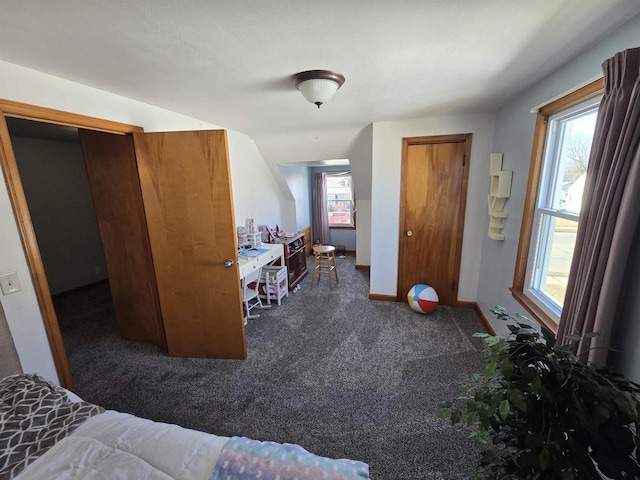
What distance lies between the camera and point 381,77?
1.81 meters

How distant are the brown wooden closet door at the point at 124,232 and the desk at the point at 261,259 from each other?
802 mm

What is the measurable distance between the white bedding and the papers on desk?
210cm

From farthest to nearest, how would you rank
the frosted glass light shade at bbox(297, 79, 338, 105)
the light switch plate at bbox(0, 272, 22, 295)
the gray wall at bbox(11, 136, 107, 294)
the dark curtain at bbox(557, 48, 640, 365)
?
the gray wall at bbox(11, 136, 107, 294), the frosted glass light shade at bbox(297, 79, 338, 105), the light switch plate at bbox(0, 272, 22, 295), the dark curtain at bbox(557, 48, 640, 365)

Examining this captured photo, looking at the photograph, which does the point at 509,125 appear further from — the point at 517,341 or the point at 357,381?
the point at 357,381

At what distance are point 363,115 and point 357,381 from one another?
253cm

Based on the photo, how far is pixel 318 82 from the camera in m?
1.71

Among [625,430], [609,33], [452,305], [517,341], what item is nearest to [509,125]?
[609,33]

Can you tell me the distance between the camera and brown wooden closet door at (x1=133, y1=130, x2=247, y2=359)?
6.99ft

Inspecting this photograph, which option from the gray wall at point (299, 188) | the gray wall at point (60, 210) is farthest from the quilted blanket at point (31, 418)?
the gray wall at point (299, 188)

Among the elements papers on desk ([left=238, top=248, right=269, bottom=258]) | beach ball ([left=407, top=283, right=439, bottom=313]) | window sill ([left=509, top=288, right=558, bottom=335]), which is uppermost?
papers on desk ([left=238, top=248, right=269, bottom=258])

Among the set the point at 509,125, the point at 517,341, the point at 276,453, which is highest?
the point at 509,125

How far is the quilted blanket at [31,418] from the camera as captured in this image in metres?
0.91

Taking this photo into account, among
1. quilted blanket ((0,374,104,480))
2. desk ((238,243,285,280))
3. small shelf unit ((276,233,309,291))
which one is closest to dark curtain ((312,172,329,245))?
small shelf unit ((276,233,309,291))

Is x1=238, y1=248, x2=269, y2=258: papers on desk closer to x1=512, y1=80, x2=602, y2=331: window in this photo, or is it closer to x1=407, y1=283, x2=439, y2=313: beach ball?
x1=407, y1=283, x2=439, y2=313: beach ball
